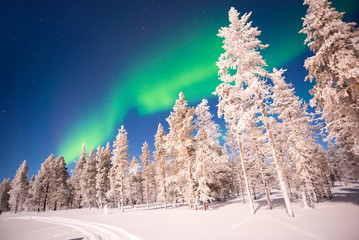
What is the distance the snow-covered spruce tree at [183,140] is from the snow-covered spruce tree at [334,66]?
13.0 meters

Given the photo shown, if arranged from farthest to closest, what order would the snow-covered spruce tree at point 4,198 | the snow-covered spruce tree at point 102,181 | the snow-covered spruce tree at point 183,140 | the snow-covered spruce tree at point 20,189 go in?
1. the snow-covered spruce tree at point 4,198
2. the snow-covered spruce tree at point 20,189
3. the snow-covered spruce tree at point 102,181
4. the snow-covered spruce tree at point 183,140

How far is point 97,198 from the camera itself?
1603 inches

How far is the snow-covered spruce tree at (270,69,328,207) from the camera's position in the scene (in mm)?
17141

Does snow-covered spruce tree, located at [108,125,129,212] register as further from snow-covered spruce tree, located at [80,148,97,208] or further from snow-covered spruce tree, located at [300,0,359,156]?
snow-covered spruce tree, located at [300,0,359,156]

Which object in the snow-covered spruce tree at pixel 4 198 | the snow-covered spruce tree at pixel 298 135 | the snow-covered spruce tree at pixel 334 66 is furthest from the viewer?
the snow-covered spruce tree at pixel 4 198

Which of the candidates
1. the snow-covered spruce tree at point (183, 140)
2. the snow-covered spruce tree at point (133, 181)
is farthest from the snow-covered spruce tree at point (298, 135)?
the snow-covered spruce tree at point (133, 181)

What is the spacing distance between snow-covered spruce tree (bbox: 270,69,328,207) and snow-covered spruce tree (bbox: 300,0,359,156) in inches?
172

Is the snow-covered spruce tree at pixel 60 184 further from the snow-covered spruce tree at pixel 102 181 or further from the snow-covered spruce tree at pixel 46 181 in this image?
the snow-covered spruce tree at pixel 102 181

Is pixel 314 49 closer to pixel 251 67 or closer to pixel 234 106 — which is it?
pixel 251 67

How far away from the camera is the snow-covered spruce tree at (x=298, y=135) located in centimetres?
1714

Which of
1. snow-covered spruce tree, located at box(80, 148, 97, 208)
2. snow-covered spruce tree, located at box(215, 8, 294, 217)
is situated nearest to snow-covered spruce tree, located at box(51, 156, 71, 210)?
snow-covered spruce tree, located at box(80, 148, 97, 208)

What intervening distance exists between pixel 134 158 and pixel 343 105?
179 feet

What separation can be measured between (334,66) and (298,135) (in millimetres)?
9645

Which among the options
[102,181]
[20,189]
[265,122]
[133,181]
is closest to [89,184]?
[102,181]
